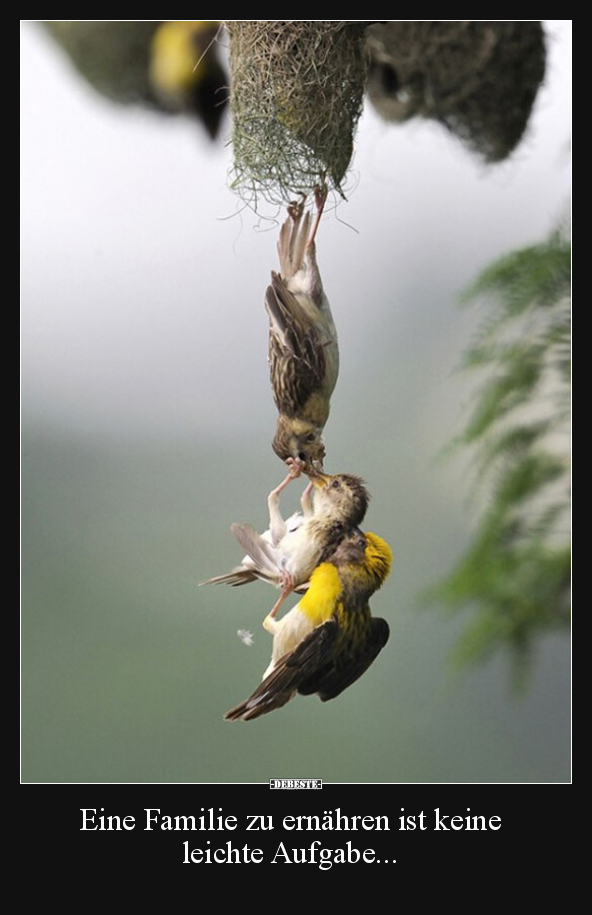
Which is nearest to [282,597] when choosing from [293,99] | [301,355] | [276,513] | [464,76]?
[276,513]

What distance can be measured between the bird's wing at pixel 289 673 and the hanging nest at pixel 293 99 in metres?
1.07

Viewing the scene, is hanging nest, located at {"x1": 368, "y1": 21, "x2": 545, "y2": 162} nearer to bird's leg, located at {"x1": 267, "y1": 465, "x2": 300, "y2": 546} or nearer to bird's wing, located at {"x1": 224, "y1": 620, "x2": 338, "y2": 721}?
bird's leg, located at {"x1": 267, "y1": 465, "x2": 300, "y2": 546}

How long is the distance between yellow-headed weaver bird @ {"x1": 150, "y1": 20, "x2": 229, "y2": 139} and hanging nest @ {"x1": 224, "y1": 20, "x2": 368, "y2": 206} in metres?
0.40

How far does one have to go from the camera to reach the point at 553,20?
95.9 inches

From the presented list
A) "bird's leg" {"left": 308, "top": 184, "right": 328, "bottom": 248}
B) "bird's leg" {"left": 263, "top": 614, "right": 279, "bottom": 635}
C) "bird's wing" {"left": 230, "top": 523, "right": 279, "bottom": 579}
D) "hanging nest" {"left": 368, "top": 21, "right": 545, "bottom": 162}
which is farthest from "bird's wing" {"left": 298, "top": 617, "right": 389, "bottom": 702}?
"hanging nest" {"left": 368, "top": 21, "right": 545, "bottom": 162}

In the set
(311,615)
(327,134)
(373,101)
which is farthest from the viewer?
(373,101)

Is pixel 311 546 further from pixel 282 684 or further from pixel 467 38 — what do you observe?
pixel 467 38

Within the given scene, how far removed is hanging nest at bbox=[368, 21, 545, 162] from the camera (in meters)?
2.56

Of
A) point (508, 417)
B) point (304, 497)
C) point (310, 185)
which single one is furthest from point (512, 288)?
point (304, 497)

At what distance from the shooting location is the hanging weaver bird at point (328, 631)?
2.14 m

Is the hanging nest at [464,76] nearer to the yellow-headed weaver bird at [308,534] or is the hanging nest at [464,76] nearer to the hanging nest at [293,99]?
the hanging nest at [293,99]

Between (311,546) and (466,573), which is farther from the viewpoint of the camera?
(466,573)

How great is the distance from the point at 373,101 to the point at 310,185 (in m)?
0.58

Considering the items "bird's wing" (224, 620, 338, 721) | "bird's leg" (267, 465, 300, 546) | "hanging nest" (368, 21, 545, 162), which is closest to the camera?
"bird's wing" (224, 620, 338, 721)
